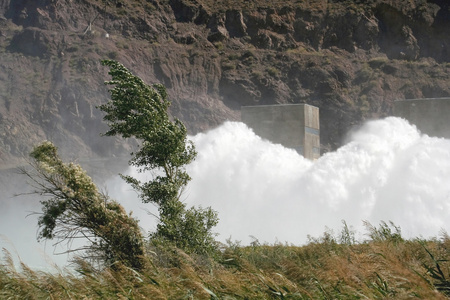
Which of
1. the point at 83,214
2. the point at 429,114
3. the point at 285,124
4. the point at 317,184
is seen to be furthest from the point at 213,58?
the point at 83,214

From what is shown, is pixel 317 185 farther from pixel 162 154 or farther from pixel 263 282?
pixel 263 282

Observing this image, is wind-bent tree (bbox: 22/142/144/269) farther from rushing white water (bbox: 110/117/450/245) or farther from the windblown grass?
rushing white water (bbox: 110/117/450/245)

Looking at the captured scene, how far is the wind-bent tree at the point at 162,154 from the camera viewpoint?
26188 millimetres

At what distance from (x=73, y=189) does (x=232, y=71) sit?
77.4 meters

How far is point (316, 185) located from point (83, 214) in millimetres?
32048

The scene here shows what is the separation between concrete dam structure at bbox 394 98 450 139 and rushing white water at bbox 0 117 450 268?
2.40 feet

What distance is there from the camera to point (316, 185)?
52.6 metres

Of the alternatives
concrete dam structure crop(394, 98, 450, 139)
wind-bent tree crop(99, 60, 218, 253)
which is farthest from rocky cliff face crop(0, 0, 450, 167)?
wind-bent tree crop(99, 60, 218, 253)

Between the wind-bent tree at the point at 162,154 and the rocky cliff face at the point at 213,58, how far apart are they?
175ft

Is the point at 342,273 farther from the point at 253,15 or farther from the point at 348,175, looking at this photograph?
the point at 253,15

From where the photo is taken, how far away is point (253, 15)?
355 ft

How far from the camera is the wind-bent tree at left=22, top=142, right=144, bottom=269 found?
70.8ft

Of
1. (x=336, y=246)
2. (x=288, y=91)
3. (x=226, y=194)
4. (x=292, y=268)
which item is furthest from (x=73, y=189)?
(x=288, y=91)

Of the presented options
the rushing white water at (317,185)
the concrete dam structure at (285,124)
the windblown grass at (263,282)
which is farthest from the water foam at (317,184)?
the windblown grass at (263,282)
